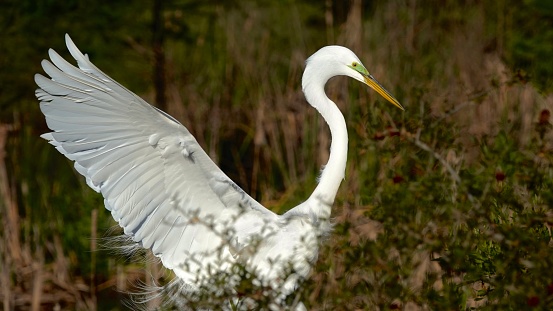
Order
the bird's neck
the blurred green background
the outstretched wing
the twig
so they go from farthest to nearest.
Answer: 1. the blurred green background
2. the bird's neck
3. the outstretched wing
4. the twig

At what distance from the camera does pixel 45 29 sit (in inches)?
266

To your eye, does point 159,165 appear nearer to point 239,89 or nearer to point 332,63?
point 332,63

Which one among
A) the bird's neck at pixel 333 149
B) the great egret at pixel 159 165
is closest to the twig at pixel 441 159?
the great egret at pixel 159 165

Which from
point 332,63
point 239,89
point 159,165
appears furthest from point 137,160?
point 239,89

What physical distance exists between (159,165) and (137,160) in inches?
3.8

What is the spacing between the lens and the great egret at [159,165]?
12.7ft

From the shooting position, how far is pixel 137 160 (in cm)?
406

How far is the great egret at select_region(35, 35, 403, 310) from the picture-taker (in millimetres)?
3883

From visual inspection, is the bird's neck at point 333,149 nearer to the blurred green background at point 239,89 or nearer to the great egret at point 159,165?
the great egret at point 159,165

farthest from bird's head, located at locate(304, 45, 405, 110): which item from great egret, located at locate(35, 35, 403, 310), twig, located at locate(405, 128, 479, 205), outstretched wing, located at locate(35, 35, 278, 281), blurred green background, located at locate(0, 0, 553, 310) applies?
twig, located at locate(405, 128, 479, 205)

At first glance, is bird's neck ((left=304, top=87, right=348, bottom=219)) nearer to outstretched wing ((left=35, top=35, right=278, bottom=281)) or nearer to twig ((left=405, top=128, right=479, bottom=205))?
outstretched wing ((left=35, top=35, right=278, bottom=281))

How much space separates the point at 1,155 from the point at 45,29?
1.30 m

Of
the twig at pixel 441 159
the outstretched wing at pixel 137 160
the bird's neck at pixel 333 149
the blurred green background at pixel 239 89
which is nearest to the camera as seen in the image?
the twig at pixel 441 159

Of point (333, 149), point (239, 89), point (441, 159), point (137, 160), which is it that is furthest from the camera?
point (239, 89)
